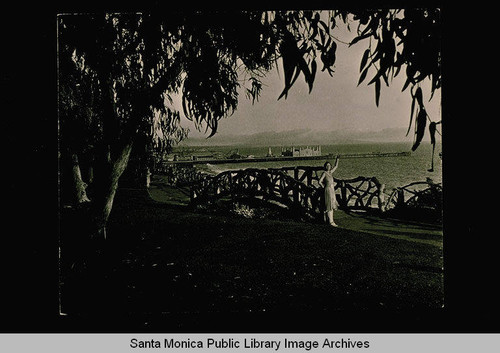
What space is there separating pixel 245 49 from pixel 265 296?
4.04ft

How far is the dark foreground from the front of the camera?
150 centimetres

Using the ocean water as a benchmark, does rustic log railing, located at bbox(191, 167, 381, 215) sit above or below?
below

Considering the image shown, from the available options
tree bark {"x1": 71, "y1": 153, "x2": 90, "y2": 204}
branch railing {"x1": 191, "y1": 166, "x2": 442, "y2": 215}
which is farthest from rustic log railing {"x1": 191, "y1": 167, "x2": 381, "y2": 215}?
tree bark {"x1": 71, "y1": 153, "x2": 90, "y2": 204}

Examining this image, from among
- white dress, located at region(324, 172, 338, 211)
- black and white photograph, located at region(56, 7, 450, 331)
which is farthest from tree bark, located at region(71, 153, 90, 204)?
white dress, located at region(324, 172, 338, 211)

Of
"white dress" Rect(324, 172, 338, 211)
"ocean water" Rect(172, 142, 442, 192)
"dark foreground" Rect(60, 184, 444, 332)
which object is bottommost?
"dark foreground" Rect(60, 184, 444, 332)

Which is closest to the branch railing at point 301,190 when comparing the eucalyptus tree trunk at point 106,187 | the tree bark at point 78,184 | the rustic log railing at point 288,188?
the rustic log railing at point 288,188

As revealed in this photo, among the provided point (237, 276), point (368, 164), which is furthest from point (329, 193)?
point (237, 276)

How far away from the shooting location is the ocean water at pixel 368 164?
1.68m

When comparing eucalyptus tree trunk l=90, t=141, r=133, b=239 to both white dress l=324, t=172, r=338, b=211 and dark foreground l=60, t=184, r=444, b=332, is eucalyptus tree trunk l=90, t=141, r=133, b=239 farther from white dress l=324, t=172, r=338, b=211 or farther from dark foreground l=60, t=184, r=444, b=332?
white dress l=324, t=172, r=338, b=211

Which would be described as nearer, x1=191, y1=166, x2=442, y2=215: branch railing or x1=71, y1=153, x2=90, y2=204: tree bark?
x1=71, y1=153, x2=90, y2=204: tree bark

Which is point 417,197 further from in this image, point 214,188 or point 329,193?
point 214,188

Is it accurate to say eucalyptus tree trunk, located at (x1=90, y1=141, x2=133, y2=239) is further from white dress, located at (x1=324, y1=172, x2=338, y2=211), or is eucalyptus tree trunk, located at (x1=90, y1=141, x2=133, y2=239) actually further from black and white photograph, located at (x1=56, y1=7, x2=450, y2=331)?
white dress, located at (x1=324, y1=172, x2=338, y2=211)

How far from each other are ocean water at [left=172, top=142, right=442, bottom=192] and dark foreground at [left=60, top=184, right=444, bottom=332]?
0.38 metres

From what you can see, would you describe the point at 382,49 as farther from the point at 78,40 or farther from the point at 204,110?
the point at 78,40
